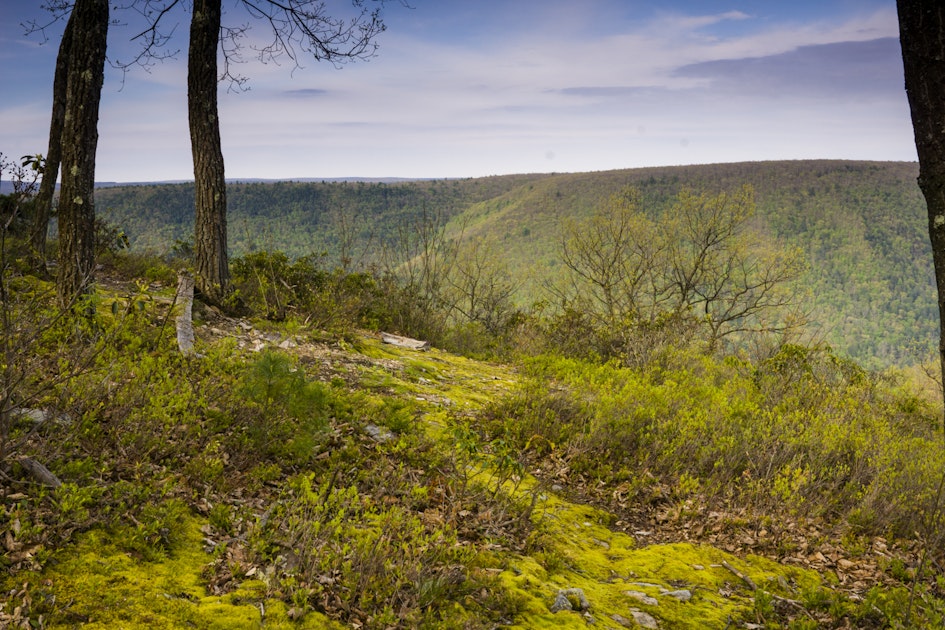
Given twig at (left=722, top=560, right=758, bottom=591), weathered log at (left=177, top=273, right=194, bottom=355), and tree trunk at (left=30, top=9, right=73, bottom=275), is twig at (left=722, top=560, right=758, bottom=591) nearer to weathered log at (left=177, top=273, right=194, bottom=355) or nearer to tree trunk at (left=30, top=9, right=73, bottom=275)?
weathered log at (left=177, top=273, right=194, bottom=355)

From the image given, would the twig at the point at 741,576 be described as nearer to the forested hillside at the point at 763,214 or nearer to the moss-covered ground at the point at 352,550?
the moss-covered ground at the point at 352,550

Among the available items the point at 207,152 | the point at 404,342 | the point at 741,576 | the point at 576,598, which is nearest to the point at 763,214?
the point at 404,342

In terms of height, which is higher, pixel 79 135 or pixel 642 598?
pixel 79 135

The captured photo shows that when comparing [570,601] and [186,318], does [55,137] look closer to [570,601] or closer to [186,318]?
[186,318]

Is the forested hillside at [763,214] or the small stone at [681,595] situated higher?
the forested hillside at [763,214]

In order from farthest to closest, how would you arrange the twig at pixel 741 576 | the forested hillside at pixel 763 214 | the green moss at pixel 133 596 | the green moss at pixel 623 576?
1. the forested hillside at pixel 763 214
2. the twig at pixel 741 576
3. the green moss at pixel 623 576
4. the green moss at pixel 133 596

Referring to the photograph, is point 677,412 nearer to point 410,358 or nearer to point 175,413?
point 410,358

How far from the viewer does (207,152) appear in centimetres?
717

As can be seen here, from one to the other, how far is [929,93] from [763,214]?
142774 mm

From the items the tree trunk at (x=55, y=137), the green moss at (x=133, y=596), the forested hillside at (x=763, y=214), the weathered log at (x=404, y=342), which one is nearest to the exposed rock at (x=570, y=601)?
the green moss at (x=133, y=596)

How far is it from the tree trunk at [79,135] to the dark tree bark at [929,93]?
6750 millimetres

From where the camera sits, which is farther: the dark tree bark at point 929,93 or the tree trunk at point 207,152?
the tree trunk at point 207,152

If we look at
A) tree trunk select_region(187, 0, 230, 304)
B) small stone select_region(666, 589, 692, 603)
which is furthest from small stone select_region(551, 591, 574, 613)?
tree trunk select_region(187, 0, 230, 304)

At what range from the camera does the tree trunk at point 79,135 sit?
18.6 feet
